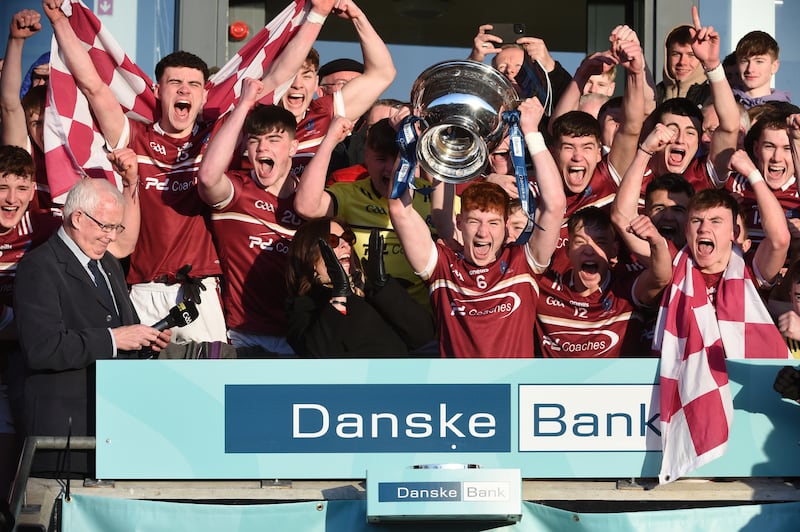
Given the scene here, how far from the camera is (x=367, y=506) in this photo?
4094 mm

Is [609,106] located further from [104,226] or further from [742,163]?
[104,226]

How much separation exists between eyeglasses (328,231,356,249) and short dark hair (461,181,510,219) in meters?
0.45

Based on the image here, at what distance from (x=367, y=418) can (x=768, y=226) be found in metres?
1.87

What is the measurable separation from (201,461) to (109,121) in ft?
6.42

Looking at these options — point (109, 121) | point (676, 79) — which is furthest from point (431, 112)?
point (676, 79)

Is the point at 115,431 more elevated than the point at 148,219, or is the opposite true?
the point at 148,219

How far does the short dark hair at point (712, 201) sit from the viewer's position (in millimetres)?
4977

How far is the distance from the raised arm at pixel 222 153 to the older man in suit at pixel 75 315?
0.46m

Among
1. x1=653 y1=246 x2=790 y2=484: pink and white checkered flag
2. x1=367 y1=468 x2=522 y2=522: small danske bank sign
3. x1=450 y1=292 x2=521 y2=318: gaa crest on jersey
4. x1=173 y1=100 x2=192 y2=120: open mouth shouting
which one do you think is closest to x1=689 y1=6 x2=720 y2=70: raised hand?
x1=653 y1=246 x2=790 y2=484: pink and white checkered flag

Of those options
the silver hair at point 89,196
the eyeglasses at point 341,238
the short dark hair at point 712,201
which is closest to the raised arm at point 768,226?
the short dark hair at point 712,201

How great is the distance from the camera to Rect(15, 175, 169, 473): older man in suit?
14.3 ft

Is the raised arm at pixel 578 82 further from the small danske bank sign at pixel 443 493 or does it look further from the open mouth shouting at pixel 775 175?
the small danske bank sign at pixel 443 493

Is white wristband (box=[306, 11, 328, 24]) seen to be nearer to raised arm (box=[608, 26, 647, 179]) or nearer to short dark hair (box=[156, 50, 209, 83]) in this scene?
short dark hair (box=[156, 50, 209, 83])

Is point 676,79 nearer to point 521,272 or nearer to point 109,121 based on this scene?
point 521,272
